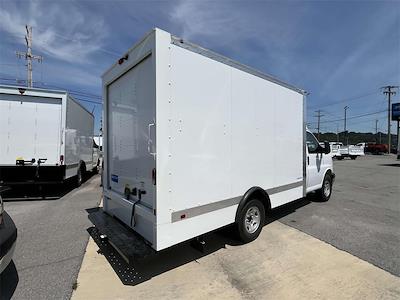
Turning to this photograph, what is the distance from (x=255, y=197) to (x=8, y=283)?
3.60m

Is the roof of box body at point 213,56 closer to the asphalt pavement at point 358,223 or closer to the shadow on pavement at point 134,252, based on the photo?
the shadow on pavement at point 134,252

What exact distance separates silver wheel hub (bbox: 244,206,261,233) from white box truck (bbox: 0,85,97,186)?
6.06 meters

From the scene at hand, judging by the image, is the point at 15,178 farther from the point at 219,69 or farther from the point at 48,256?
the point at 219,69

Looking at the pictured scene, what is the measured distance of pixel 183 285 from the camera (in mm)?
3303

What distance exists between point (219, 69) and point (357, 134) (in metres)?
116

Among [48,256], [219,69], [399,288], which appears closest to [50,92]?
[48,256]

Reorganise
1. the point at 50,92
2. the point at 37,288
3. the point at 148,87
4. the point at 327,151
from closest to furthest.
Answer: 1. the point at 37,288
2. the point at 148,87
3. the point at 327,151
4. the point at 50,92

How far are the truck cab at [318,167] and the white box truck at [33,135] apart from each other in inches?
270

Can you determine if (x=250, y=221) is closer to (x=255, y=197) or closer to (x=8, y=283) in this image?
(x=255, y=197)

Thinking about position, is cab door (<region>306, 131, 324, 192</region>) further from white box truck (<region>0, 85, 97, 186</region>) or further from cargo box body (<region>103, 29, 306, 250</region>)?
white box truck (<region>0, 85, 97, 186</region>)

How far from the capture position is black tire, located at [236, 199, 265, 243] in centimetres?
432

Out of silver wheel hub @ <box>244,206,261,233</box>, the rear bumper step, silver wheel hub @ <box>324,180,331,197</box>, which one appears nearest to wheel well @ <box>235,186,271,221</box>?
silver wheel hub @ <box>244,206,261,233</box>

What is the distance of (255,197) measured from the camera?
4629 millimetres

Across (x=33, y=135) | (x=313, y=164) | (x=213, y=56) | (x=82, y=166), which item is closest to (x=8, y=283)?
(x=213, y=56)
